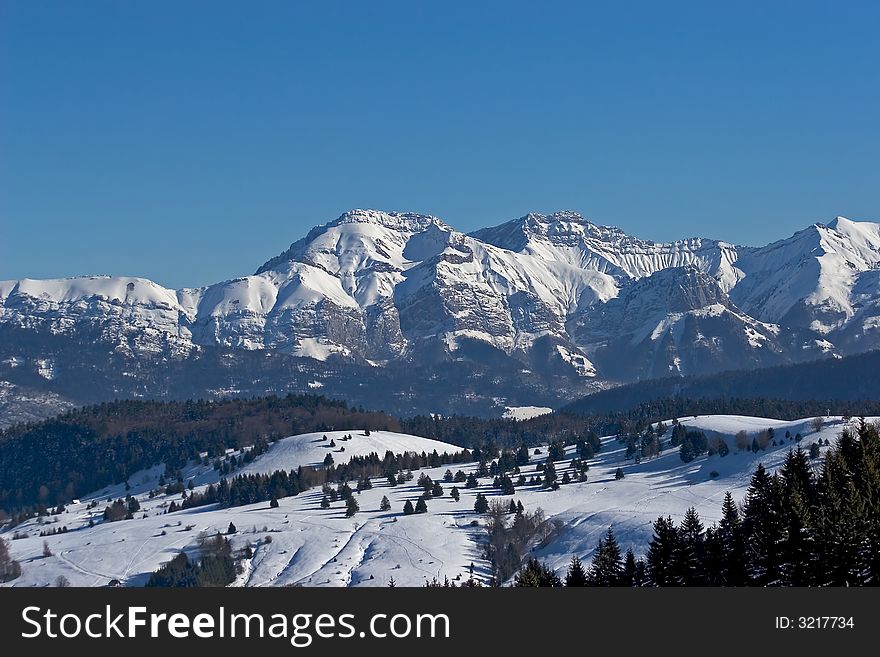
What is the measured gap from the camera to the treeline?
292 feet

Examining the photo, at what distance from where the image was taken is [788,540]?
96312 mm

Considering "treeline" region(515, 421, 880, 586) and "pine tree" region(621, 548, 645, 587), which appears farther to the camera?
"pine tree" region(621, 548, 645, 587)

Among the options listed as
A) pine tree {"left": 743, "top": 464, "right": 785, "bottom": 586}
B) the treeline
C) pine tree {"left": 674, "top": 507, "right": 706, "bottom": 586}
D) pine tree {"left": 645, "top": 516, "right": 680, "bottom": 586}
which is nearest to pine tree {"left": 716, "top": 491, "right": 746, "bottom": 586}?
the treeline

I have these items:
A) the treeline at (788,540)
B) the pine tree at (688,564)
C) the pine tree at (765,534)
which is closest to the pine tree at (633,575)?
the treeline at (788,540)

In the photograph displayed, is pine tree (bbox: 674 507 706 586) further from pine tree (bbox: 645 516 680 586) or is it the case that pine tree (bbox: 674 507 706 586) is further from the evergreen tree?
the evergreen tree

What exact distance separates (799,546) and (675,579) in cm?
1671
